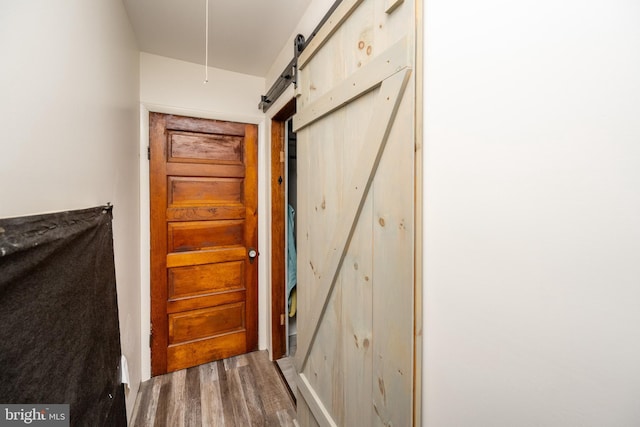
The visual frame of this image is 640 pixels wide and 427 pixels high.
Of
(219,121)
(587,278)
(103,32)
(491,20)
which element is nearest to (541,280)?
(587,278)

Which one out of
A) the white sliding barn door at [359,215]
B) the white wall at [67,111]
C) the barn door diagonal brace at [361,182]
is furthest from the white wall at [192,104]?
the barn door diagonal brace at [361,182]

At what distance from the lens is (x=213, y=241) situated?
216cm

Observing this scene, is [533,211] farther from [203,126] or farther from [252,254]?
[203,126]

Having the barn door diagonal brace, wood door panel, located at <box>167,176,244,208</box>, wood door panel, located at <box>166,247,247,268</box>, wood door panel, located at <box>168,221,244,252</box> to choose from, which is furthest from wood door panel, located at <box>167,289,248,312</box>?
the barn door diagonal brace

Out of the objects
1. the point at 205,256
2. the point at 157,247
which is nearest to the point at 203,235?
the point at 205,256

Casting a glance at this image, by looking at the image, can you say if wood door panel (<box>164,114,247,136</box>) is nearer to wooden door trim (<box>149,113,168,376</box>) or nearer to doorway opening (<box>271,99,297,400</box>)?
wooden door trim (<box>149,113,168,376</box>)

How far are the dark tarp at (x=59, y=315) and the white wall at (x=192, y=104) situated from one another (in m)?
1.04

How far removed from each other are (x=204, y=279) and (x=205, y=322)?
377 mm

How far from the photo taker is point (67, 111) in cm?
83

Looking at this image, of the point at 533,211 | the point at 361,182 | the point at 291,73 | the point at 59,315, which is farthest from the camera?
the point at 291,73

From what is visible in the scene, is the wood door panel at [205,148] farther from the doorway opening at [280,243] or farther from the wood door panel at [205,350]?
the wood door panel at [205,350]

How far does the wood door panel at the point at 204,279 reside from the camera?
206cm

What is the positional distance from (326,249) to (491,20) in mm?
976

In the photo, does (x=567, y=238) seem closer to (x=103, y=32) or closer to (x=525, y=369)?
(x=525, y=369)
